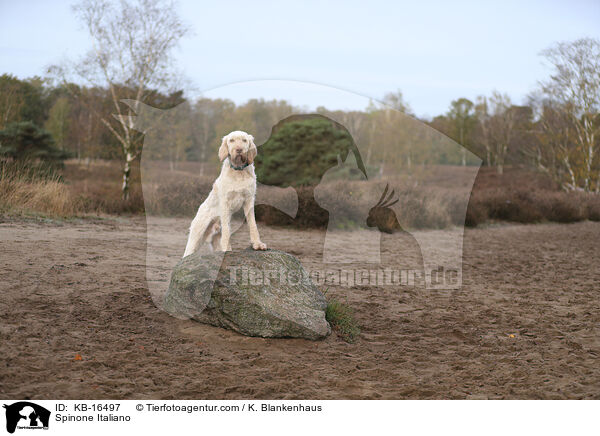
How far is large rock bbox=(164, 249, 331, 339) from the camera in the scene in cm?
531

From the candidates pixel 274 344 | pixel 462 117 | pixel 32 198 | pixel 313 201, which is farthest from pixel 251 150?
pixel 462 117

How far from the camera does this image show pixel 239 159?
4809 millimetres

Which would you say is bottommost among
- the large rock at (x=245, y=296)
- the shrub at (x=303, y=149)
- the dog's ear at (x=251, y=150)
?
the large rock at (x=245, y=296)

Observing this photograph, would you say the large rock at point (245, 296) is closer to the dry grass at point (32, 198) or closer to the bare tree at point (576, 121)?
the dry grass at point (32, 198)

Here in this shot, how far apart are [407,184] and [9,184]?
11.0 meters

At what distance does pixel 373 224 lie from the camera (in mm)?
15109

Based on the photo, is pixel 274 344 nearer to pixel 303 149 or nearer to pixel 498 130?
pixel 303 149

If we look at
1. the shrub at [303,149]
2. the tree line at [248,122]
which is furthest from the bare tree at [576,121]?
the shrub at [303,149]

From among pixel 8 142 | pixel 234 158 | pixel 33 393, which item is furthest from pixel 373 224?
pixel 8 142

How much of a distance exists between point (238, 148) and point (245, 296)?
168cm
